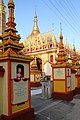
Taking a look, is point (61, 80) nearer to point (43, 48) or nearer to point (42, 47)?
point (43, 48)

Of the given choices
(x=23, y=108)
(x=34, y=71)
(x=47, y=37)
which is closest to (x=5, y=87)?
(x=23, y=108)

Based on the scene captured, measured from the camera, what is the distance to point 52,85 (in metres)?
13.9

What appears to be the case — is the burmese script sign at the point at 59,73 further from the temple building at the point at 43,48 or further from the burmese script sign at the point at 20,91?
the temple building at the point at 43,48

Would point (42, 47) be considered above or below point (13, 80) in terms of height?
above

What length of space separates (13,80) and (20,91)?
63 cm

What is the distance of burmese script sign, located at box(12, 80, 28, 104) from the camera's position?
7.06 metres

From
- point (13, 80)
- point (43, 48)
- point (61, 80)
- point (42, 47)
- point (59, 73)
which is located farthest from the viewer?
point (42, 47)

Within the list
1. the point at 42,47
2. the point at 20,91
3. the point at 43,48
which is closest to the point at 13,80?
the point at 20,91

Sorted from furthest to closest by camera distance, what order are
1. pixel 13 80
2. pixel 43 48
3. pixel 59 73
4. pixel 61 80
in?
pixel 43 48 → pixel 59 73 → pixel 61 80 → pixel 13 80

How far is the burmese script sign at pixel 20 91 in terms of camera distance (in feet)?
23.2

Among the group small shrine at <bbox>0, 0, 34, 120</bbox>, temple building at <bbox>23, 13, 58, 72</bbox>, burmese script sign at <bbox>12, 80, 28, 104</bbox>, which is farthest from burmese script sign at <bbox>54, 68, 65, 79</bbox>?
temple building at <bbox>23, 13, 58, 72</bbox>

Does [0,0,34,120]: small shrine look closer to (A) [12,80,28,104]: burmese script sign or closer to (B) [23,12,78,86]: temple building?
(A) [12,80,28,104]: burmese script sign

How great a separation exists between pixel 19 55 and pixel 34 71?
16801mm

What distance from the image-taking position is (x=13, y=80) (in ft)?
23.0
